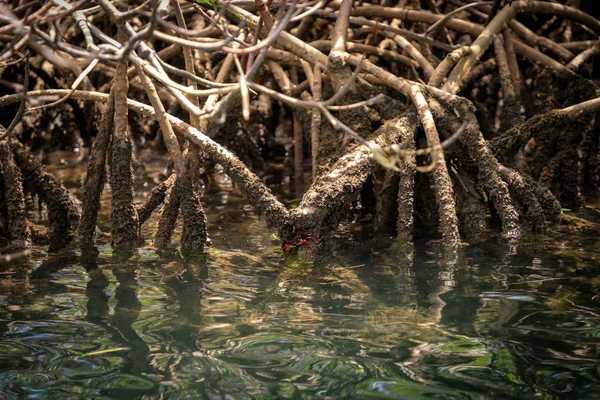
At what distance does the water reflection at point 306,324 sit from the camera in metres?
3.19

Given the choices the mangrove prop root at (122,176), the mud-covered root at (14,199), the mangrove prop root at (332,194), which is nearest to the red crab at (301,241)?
the mangrove prop root at (332,194)

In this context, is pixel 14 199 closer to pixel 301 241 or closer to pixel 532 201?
pixel 301 241

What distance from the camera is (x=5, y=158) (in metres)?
5.19

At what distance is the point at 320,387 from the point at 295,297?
113cm

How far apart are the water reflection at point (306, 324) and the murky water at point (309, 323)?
1 cm

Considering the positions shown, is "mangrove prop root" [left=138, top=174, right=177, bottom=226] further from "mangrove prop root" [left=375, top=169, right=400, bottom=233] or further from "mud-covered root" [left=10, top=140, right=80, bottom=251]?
"mangrove prop root" [left=375, top=169, right=400, bottom=233]

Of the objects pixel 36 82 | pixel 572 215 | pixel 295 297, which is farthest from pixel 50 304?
pixel 36 82

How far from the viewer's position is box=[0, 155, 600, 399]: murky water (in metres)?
3.18

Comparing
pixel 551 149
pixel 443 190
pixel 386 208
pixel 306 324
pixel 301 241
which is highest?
pixel 551 149

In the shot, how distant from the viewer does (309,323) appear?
3.84 meters

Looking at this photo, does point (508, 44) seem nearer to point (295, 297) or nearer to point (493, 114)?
point (493, 114)

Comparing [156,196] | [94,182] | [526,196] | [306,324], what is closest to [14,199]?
[94,182]

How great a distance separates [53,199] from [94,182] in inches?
20.7

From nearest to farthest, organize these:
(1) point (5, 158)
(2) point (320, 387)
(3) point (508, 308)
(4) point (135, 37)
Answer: (4) point (135, 37) < (2) point (320, 387) < (3) point (508, 308) < (1) point (5, 158)
